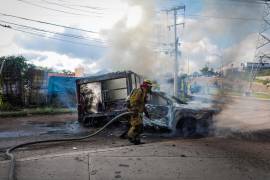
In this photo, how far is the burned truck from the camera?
962 cm

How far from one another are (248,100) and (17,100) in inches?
575

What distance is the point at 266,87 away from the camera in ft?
111

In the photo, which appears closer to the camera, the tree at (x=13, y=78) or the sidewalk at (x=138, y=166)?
the sidewalk at (x=138, y=166)

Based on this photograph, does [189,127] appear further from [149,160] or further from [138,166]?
[138,166]

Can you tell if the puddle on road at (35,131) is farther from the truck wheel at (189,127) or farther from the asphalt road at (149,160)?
the truck wheel at (189,127)

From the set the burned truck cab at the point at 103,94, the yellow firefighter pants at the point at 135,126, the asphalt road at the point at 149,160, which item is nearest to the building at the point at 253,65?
the burned truck cab at the point at 103,94

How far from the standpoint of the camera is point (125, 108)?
431 inches

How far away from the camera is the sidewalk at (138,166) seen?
17.3 feet

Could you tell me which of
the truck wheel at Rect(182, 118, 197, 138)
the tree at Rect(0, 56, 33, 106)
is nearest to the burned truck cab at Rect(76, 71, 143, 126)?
the truck wheel at Rect(182, 118, 197, 138)

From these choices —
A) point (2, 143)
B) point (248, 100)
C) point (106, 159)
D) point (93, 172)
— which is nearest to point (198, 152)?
point (106, 159)

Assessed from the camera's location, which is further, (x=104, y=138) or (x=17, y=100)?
(x=17, y=100)

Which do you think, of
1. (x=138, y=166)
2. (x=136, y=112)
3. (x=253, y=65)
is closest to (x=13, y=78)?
(x=253, y=65)

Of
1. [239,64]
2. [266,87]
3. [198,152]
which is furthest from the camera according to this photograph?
[266,87]

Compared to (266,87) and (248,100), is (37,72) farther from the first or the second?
(266,87)
